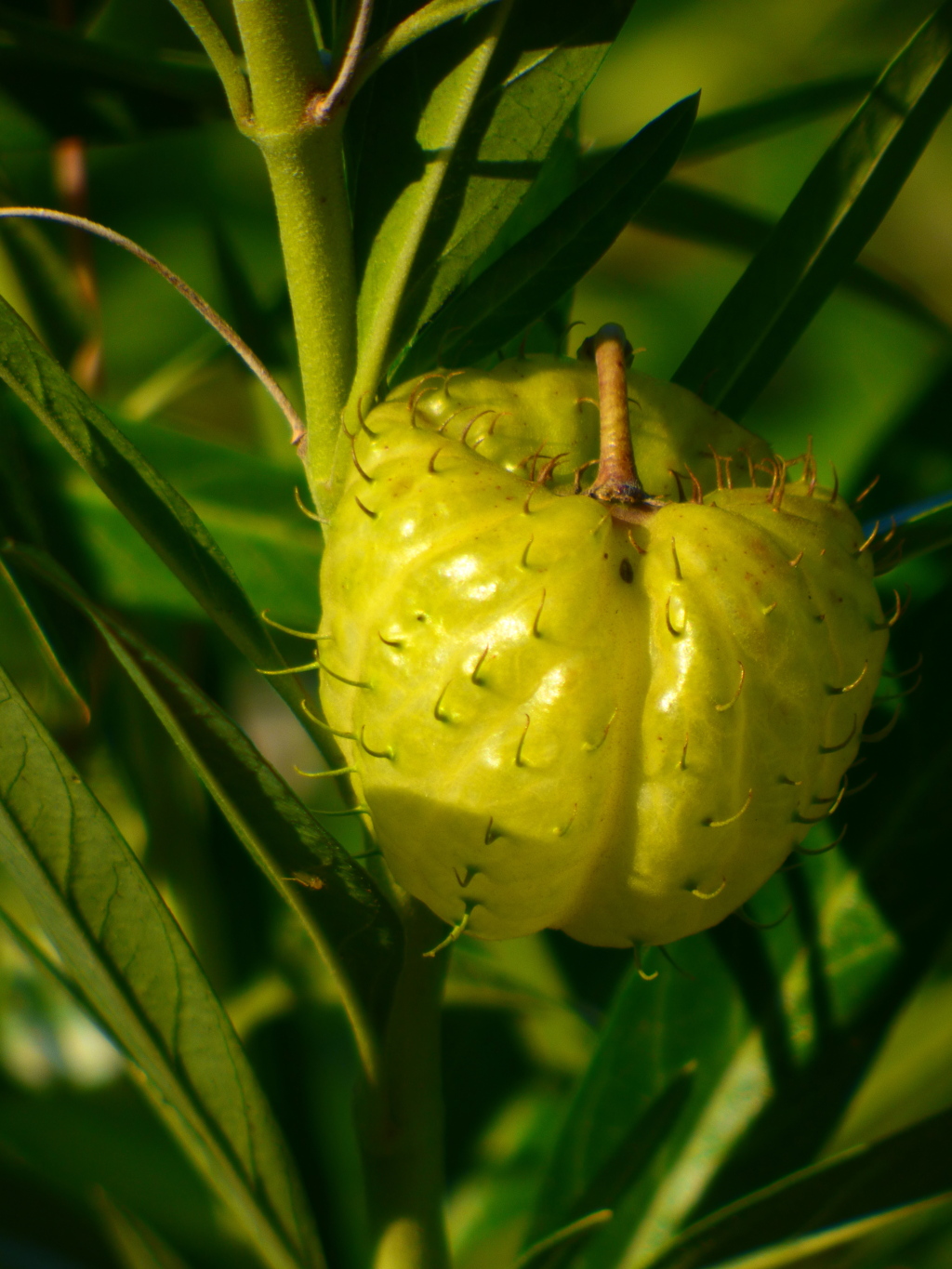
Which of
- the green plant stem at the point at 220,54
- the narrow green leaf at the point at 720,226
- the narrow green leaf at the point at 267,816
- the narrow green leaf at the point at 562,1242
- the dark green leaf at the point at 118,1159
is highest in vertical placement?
the narrow green leaf at the point at 720,226

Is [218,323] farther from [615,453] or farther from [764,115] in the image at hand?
[764,115]

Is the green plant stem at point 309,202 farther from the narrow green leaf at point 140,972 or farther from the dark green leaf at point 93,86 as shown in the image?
the dark green leaf at point 93,86

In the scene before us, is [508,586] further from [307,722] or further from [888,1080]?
[888,1080]

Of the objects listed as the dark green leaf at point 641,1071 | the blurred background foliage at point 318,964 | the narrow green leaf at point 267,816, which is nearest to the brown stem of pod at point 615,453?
the narrow green leaf at point 267,816

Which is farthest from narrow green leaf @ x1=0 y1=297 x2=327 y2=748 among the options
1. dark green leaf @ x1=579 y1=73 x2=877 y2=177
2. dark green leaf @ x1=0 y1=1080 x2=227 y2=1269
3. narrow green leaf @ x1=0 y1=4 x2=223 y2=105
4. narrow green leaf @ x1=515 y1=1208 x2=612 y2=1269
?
dark green leaf @ x1=0 y1=1080 x2=227 y2=1269

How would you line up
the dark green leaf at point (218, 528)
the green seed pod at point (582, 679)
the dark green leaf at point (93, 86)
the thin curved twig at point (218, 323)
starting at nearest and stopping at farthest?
the green seed pod at point (582, 679), the thin curved twig at point (218, 323), the dark green leaf at point (93, 86), the dark green leaf at point (218, 528)

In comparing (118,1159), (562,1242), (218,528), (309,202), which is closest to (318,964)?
(118,1159)
